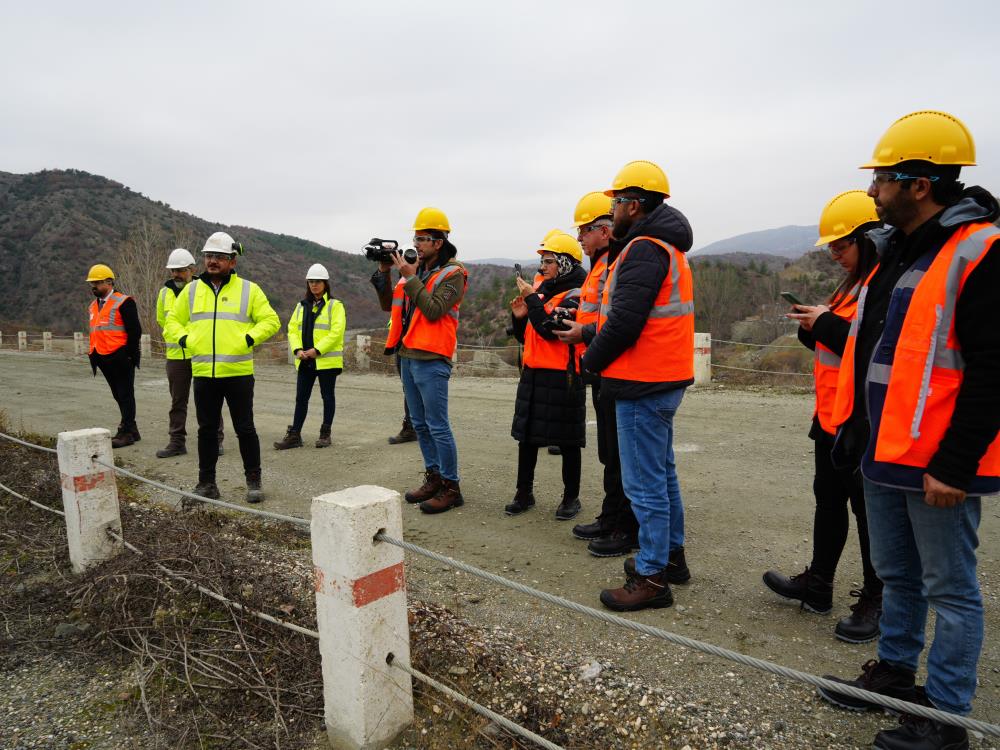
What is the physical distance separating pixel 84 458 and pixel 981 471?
447 cm

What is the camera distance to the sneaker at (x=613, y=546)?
414 centimetres

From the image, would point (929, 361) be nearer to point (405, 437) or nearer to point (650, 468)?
point (650, 468)

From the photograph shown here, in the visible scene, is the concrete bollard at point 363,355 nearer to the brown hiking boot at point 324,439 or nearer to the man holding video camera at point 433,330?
the brown hiking boot at point 324,439

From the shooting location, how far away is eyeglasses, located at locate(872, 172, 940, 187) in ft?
7.26

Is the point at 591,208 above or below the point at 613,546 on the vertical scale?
above

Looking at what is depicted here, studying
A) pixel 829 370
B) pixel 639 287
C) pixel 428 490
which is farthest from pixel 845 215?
pixel 428 490

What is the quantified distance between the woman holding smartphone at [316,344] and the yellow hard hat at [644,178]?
4624mm

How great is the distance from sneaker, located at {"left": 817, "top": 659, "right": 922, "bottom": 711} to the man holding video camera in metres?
3.07

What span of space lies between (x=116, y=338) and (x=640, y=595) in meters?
6.83

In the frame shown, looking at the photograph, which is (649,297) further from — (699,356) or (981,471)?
(699,356)

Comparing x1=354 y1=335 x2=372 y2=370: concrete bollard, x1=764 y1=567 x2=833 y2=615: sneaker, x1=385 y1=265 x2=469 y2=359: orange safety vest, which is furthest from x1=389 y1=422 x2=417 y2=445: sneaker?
x1=354 y1=335 x2=372 y2=370: concrete bollard

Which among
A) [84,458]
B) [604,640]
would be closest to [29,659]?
[84,458]

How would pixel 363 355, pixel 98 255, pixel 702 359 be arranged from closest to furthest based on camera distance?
pixel 702 359, pixel 363 355, pixel 98 255

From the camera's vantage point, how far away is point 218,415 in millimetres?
5508
